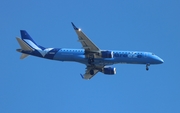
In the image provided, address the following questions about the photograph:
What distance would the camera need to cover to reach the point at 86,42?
6612 centimetres

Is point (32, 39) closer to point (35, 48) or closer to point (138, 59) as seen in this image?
point (35, 48)

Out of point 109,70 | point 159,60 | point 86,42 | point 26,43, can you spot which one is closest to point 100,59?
point 86,42

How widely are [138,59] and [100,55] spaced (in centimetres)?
717

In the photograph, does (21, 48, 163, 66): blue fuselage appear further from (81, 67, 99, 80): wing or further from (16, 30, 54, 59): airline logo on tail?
(81, 67, 99, 80): wing

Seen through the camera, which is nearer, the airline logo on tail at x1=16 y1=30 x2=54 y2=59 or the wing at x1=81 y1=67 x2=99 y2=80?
the airline logo on tail at x1=16 y1=30 x2=54 y2=59

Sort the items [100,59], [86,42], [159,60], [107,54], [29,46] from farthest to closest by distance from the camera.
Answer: [29,46]
[159,60]
[100,59]
[107,54]
[86,42]

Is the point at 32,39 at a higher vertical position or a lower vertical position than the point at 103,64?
higher

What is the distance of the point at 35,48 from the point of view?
235 ft

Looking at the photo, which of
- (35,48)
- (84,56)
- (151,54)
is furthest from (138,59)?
(35,48)

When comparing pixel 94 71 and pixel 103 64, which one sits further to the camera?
pixel 94 71

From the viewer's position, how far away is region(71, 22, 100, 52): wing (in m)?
63.4

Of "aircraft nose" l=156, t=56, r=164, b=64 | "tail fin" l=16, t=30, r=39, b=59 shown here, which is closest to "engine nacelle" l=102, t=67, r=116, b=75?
"aircraft nose" l=156, t=56, r=164, b=64

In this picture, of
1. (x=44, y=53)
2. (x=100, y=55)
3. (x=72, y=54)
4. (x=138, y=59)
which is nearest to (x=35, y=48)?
(x=44, y=53)

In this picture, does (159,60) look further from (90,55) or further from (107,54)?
(90,55)
